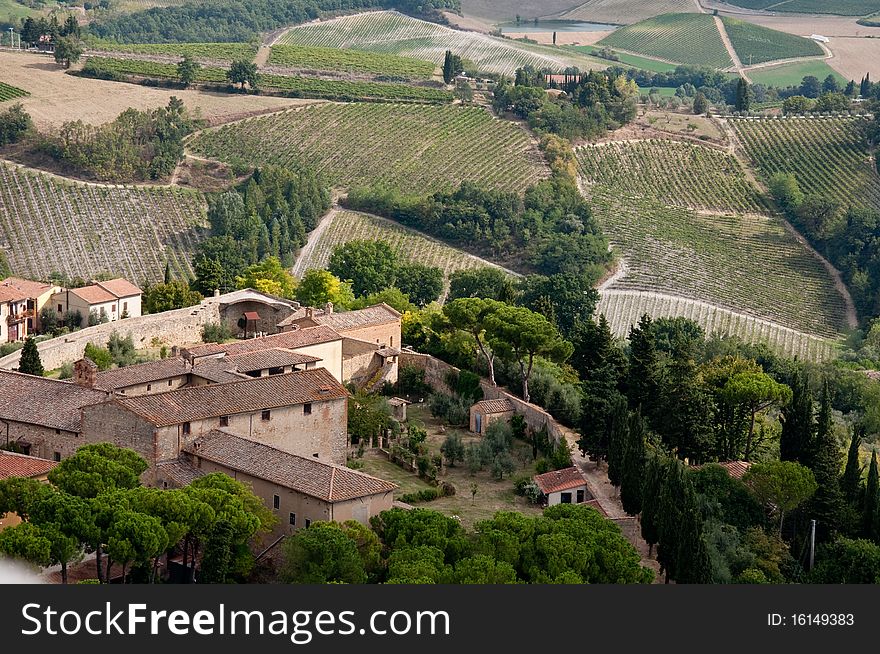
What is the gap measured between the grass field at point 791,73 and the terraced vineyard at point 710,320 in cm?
6357

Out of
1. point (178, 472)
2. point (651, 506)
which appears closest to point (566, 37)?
point (651, 506)

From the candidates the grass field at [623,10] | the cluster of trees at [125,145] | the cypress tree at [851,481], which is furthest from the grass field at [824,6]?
the cypress tree at [851,481]

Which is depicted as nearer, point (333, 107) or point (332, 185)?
point (332, 185)

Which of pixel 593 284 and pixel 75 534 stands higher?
pixel 75 534

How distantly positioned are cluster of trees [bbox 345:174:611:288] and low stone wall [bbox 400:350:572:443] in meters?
33.9

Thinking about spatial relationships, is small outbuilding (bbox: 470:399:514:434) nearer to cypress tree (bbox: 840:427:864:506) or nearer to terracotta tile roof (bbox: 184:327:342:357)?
terracotta tile roof (bbox: 184:327:342:357)

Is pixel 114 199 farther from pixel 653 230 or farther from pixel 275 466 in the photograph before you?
pixel 275 466

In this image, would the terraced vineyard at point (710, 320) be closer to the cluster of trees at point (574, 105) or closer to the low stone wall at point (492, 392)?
the cluster of trees at point (574, 105)

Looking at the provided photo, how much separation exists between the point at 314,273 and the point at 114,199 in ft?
92.8

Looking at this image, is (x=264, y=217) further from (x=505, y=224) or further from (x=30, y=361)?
(x=30, y=361)

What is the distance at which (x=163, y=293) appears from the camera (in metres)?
57.8

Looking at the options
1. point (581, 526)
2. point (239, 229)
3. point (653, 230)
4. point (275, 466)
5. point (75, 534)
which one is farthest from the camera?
point (653, 230)

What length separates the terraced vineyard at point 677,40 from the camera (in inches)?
6019

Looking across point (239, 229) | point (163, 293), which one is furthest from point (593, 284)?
point (163, 293)
